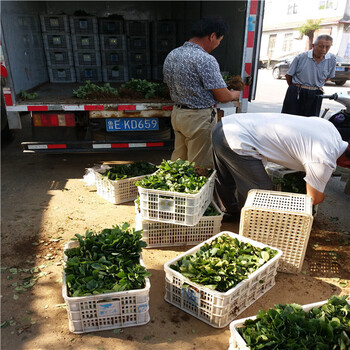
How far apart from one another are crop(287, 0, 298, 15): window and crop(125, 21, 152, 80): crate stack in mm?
28190

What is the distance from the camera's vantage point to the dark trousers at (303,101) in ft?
18.2

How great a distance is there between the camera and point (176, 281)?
7.87 feet

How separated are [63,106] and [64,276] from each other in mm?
2799

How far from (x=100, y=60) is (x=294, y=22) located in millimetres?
28633

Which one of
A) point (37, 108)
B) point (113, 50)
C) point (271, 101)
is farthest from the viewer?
point (271, 101)

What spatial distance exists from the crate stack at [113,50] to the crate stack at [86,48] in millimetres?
137

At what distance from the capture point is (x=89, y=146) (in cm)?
457

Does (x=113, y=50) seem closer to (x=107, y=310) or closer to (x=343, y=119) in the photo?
(x=343, y=119)

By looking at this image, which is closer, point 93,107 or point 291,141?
point 291,141

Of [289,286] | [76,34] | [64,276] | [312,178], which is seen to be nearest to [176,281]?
[64,276]

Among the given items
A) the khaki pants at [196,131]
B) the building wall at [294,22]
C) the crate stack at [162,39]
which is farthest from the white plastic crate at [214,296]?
the building wall at [294,22]

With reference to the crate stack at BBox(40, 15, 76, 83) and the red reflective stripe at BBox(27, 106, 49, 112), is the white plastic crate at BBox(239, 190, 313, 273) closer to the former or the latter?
the red reflective stripe at BBox(27, 106, 49, 112)

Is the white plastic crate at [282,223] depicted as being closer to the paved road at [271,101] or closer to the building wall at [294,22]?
the paved road at [271,101]

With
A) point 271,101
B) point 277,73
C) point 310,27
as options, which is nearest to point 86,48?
point 271,101
